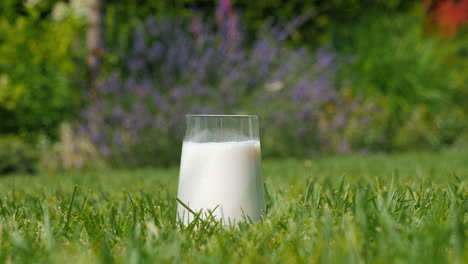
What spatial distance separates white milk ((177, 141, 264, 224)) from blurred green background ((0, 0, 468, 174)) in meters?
3.80

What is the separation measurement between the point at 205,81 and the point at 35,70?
6.58 ft

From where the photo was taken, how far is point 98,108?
5.64 metres

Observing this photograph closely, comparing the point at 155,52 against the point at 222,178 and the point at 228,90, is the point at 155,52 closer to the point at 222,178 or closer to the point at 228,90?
the point at 228,90

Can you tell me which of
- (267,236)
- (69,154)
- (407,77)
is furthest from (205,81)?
(267,236)

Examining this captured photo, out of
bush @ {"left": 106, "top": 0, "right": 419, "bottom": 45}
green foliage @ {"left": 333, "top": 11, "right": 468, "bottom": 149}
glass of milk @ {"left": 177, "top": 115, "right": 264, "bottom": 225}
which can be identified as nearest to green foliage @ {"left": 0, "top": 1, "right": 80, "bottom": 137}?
bush @ {"left": 106, "top": 0, "right": 419, "bottom": 45}

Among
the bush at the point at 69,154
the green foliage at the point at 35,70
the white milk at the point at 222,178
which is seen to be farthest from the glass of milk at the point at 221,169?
the green foliage at the point at 35,70

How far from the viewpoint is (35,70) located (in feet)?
19.1

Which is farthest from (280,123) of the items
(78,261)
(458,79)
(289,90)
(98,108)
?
(78,261)

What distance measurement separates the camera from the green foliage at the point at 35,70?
5703 millimetres

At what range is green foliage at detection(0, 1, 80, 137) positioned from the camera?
18.7 ft

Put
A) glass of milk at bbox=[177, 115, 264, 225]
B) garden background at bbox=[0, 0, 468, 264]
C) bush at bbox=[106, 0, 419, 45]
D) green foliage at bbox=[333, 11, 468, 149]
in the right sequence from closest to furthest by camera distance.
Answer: glass of milk at bbox=[177, 115, 264, 225] < garden background at bbox=[0, 0, 468, 264] < green foliage at bbox=[333, 11, 468, 149] < bush at bbox=[106, 0, 419, 45]

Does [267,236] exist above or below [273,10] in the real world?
below

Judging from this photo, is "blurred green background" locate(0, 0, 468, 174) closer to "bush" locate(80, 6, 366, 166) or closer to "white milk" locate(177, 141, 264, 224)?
"bush" locate(80, 6, 366, 166)

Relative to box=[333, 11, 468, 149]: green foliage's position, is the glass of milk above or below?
below
